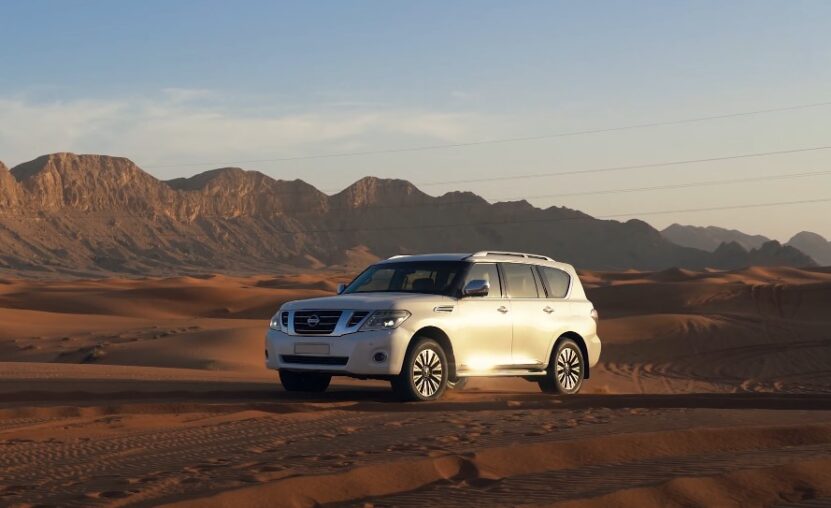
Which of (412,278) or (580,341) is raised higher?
(412,278)

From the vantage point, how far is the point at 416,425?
10.4 meters

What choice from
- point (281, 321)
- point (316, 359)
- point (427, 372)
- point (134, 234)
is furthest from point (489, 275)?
point (134, 234)

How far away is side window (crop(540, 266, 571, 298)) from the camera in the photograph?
15.2 metres

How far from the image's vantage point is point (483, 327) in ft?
46.0

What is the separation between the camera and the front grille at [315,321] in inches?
522

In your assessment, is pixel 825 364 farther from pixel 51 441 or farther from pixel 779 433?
pixel 51 441

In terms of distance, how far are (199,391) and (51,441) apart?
5056 millimetres

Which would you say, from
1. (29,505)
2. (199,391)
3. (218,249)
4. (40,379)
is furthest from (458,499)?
(218,249)

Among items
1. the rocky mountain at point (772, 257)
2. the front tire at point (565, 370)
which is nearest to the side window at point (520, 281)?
the front tire at point (565, 370)

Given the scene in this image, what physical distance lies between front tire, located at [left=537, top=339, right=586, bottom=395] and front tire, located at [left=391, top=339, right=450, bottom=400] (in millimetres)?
1852

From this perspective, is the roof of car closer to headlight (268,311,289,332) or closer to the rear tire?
headlight (268,311,289,332)

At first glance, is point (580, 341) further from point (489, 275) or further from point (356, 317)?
point (356, 317)

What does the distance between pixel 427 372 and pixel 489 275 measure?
166cm

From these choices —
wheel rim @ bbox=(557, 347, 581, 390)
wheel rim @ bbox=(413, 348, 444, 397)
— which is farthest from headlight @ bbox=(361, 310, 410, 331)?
wheel rim @ bbox=(557, 347, 581, 390)
